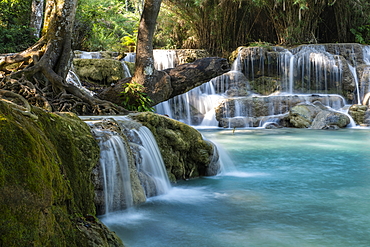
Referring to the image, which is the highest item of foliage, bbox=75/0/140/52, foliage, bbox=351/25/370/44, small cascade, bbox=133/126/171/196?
foliage, bbox=75/0/140/52

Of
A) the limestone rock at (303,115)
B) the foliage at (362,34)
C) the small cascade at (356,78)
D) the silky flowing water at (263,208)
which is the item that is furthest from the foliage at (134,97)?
the foliage at (362,34)

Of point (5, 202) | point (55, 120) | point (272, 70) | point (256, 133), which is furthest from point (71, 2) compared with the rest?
point (272, 70)

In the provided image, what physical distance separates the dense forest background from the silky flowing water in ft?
43.4

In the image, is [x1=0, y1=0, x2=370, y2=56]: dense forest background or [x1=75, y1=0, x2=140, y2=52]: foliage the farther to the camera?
[x1=0, y1=0, x2=370, y2=56]: dense forest background

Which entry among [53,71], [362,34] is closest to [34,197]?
[53,71]

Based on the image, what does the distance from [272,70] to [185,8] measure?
19.8 ft

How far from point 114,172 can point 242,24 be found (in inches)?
710

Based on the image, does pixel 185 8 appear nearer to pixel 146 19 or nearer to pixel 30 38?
pixel 30 38

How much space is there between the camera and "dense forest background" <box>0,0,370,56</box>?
62.6ft

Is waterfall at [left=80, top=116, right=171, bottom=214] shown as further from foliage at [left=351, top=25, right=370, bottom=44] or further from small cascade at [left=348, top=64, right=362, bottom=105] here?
foliage at [left=351, top=25, right=370, bottom=44]

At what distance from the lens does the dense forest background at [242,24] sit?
19.1 m

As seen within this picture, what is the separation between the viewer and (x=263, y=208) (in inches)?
175

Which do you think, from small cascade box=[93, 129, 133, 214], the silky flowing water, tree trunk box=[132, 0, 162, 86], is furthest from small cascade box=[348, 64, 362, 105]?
small cascade box=[93, 129, 133, 214]

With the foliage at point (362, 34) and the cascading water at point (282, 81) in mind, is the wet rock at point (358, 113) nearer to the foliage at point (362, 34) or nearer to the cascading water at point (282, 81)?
the cascading water at point (282, 81)
